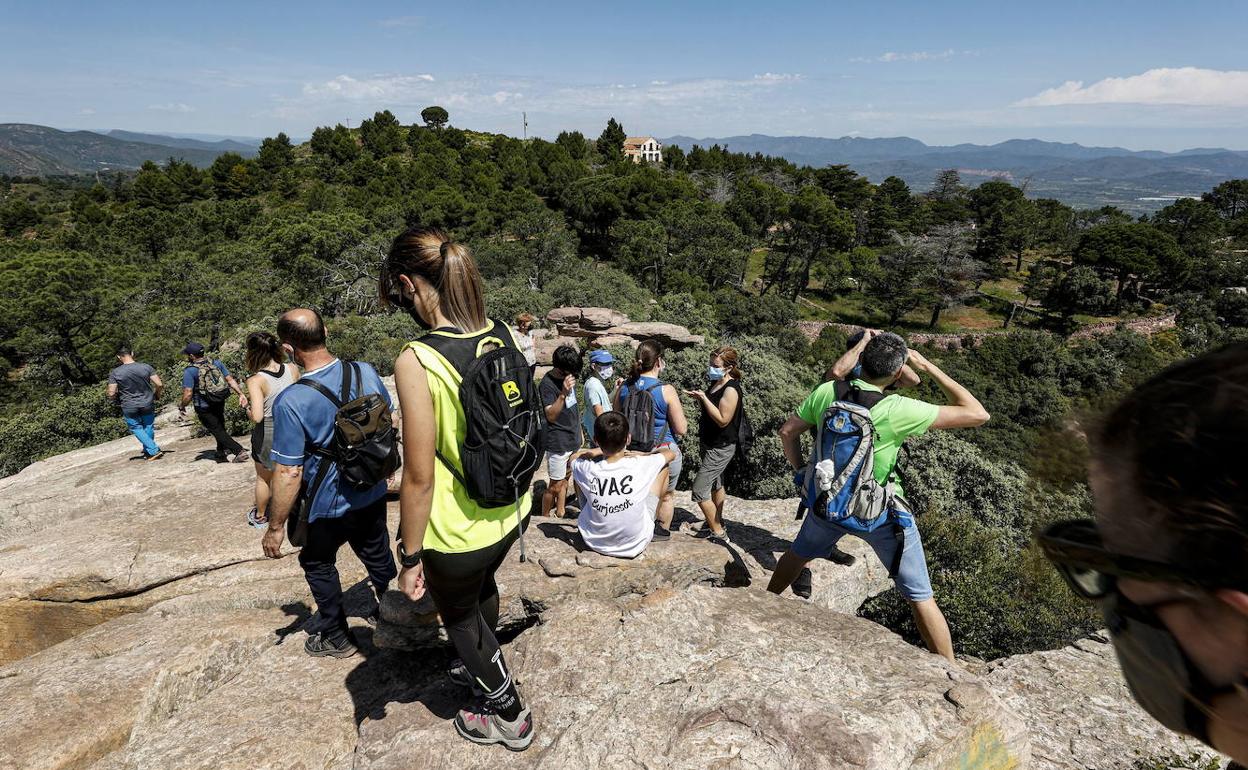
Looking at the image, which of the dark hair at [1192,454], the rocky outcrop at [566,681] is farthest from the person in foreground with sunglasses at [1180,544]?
the rocky outcrop at [566,681]

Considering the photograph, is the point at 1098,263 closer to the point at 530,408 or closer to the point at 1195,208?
the point at 1195,208

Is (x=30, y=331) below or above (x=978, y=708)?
below

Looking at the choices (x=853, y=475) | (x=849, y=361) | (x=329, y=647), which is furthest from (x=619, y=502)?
(x=329, y=647)

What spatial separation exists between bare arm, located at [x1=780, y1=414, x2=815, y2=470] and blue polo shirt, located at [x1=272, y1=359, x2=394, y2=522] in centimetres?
257

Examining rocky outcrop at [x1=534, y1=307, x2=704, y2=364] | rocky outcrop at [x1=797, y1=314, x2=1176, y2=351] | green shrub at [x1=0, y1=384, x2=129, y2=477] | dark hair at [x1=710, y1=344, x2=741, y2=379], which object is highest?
dark hair at [x1=710, y1=344, x2=741, y2=379]

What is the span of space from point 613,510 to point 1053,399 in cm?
2726

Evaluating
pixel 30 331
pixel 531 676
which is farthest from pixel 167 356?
pixel 531 676

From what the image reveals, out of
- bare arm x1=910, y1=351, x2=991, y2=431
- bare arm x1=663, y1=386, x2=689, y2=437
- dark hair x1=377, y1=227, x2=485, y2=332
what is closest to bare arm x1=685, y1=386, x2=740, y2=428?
bare arm x1=663, y1=386, x2=689, y2=437

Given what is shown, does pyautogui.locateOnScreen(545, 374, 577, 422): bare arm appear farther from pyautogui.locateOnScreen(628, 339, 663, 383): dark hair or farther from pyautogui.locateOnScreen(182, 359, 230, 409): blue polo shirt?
pyautogui.locateOnScreen(182, 359, 230, 409): blue polo shirt

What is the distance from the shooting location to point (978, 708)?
8.45 feet

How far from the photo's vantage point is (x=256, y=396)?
14.6 feet

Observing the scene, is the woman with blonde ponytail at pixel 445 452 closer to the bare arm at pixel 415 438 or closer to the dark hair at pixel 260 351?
the bare arm at pixel 415 438

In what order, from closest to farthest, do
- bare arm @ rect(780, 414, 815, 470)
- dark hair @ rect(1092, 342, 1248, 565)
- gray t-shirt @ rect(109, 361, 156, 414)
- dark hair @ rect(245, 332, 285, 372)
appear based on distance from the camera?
dark hair @ rect(1092, 342, 1248, 565)
bare arm @ rect(780, 414, 815, 470)
dark hair @ rect(245, 332, 285, 372)
gray t-shirt @ rect(109, 361, 156, 414)

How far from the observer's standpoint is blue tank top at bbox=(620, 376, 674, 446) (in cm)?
510
